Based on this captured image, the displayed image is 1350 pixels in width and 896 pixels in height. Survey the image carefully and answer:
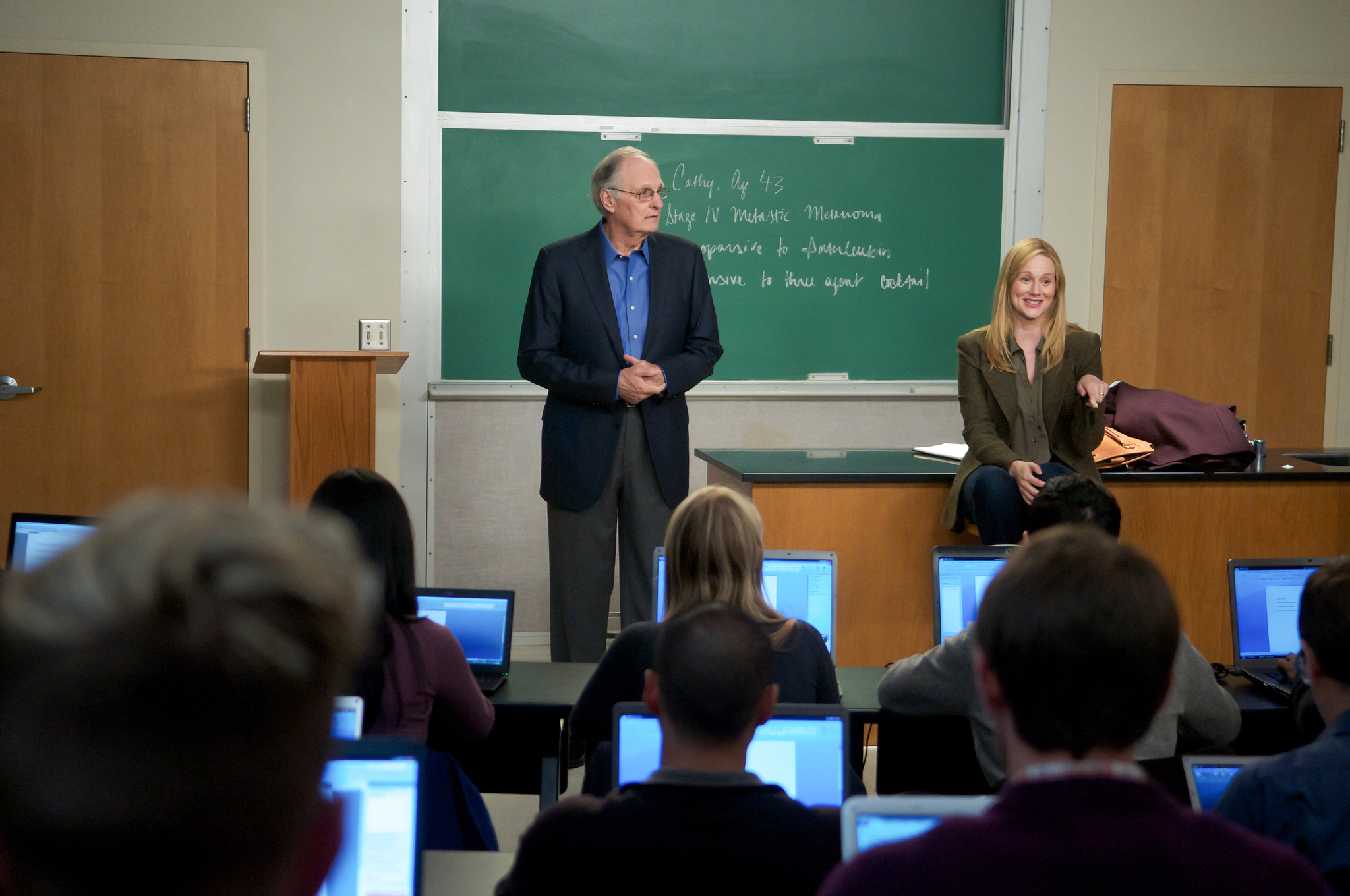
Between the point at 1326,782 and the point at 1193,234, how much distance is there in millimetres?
4541

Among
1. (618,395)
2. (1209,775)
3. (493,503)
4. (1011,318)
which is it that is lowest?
(493,503)

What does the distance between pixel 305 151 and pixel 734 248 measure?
191 centimetres

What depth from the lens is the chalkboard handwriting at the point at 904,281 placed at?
17.1 ft

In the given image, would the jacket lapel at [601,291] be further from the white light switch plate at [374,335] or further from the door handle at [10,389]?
the door handle at [10,389]

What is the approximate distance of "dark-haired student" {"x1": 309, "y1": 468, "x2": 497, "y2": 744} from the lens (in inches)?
71.8

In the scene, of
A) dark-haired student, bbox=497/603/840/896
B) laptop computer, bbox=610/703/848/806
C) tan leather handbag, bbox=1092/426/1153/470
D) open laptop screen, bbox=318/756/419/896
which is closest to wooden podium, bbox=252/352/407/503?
tan leather handbag, bbox=1092/426/1153/470

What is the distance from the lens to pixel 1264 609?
2576 mm

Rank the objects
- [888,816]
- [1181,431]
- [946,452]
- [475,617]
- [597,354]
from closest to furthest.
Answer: [888,816]
[475,617]
[597,354]
[1181,431]
[946,452]

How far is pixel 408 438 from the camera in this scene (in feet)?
16.5

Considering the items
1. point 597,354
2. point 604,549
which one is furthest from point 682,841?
point 597,354

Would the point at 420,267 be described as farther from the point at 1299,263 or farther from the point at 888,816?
the point at 888,816

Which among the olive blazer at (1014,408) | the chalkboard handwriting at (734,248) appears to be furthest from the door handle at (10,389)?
the olive blazer at (1014,408)

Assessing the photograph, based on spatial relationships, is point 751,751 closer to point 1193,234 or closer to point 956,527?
point 956,527

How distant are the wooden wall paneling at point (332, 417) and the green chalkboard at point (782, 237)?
847mm
